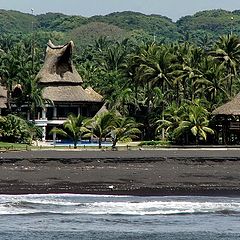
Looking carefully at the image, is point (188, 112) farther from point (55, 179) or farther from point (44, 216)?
point (44, 216)

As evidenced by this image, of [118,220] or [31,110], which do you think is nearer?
[118,220]

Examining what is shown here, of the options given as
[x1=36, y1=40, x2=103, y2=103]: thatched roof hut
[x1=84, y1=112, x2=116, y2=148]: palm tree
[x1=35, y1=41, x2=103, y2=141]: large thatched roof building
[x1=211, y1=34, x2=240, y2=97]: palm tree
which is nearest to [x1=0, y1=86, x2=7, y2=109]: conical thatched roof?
[x1=35, y1=41, x2=103, y2=141]: large thatched roof building

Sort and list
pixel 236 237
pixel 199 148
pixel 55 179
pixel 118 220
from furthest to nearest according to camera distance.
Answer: pixel 199 148
pixel 55 179
pixel 118 220
pixel 236 237

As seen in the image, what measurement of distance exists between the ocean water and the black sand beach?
2235 mm

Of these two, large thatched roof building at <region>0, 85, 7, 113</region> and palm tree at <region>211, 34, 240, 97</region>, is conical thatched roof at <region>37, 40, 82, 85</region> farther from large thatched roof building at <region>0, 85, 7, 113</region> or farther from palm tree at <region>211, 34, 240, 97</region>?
palm tree at <region>211, 34, 240, 97</region>

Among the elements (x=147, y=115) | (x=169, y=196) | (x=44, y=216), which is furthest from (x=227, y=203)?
(x=147, y=115)

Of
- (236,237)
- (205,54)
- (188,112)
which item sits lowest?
(236,237)

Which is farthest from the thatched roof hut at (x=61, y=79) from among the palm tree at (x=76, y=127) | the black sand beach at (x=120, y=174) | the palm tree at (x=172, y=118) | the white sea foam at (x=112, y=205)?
the white sea foam at (x=112, y=205)

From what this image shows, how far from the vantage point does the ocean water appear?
20984mm

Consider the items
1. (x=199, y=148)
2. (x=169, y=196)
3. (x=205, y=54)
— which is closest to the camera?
(x=169, y=196)

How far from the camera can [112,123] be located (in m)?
55.1

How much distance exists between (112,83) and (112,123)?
70.7 feet

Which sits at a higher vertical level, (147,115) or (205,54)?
(205,54)

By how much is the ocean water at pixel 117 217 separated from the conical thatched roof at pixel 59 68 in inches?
1784
